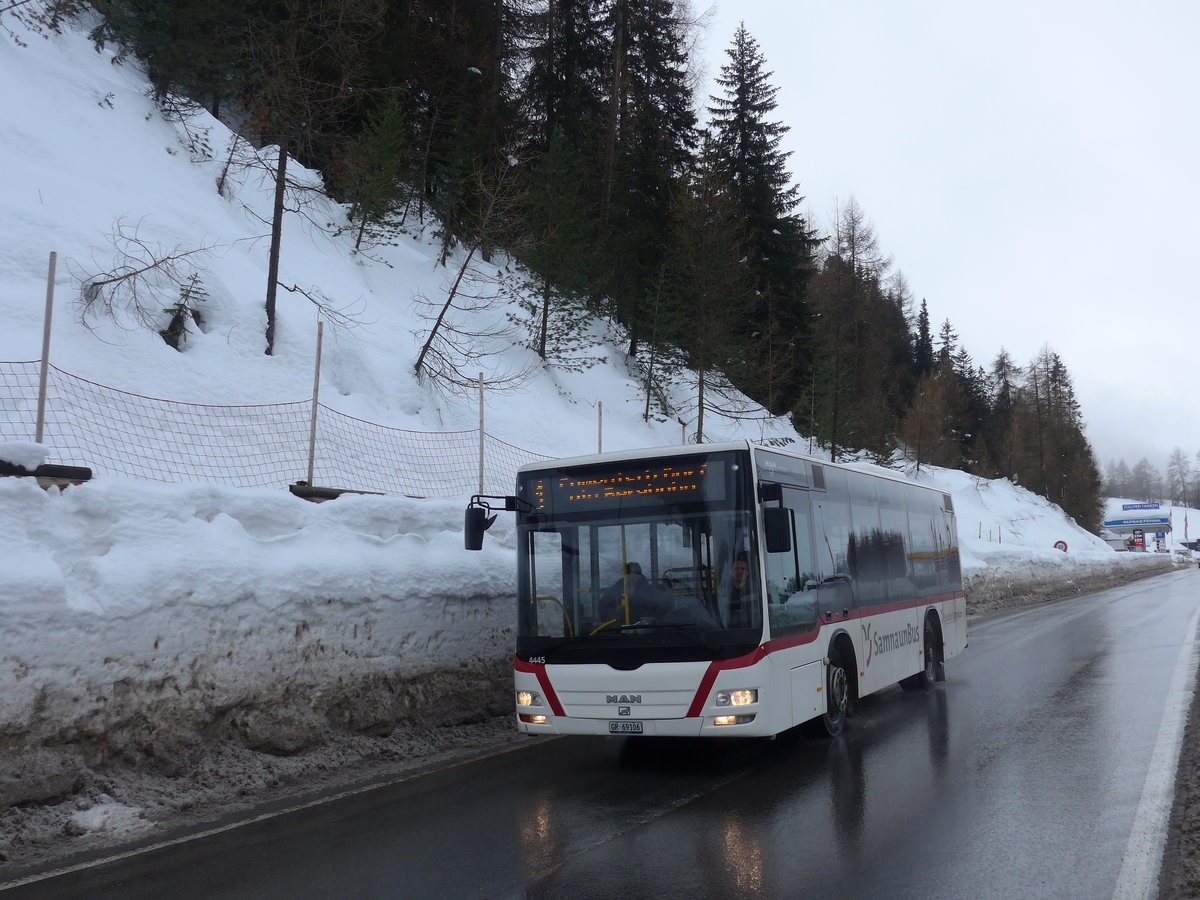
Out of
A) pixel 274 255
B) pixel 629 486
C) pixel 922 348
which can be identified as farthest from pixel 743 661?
pixel 922 348

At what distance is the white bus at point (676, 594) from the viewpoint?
7.57 meters

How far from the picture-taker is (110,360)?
54.1 feet

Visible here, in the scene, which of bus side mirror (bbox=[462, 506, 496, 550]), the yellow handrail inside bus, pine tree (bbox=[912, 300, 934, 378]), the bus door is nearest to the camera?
the yellow handrail inside bus

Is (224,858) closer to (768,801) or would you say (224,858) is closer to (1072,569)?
(768,801)

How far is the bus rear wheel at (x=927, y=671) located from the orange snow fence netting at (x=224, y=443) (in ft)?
31.6

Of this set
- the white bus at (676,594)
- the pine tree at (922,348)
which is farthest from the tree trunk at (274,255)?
the pine tree at (922,348)

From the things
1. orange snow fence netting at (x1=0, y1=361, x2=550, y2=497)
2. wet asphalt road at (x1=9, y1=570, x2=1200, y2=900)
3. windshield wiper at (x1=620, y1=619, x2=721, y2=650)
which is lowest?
wet asphalt road at (x1=9, y1=570, x2=1200, y2=900)

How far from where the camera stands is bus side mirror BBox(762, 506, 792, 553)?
24.6 feet

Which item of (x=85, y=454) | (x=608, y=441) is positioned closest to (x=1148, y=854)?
(x=85, y=454)

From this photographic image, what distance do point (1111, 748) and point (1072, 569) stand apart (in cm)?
3729

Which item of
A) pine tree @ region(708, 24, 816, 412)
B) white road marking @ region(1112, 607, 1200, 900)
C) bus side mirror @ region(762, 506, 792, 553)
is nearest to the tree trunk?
bus side mirror @ region(762, 506, 792, 553)

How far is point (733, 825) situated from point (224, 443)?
41.5ft

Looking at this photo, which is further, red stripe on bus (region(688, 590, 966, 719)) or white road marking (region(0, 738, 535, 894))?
red stripe on bus (region(688, 590, 966, 719))

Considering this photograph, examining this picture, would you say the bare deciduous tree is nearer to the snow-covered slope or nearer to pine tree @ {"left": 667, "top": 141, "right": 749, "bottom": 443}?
the snow-covered slope
